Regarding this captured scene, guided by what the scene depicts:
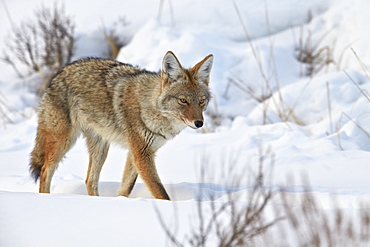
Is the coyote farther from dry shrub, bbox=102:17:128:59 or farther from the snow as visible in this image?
dry shrub, bbox=102:17:128:59

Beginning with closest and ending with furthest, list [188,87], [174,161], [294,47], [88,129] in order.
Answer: [188,87] → [88,129] → [174,161] → [294,47]

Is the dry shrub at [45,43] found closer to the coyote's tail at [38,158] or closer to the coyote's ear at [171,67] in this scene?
the coyote's tail at [38,158]

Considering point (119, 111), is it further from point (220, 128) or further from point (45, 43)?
point (45, 43)

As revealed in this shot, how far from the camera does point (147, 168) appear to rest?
15.3 ft

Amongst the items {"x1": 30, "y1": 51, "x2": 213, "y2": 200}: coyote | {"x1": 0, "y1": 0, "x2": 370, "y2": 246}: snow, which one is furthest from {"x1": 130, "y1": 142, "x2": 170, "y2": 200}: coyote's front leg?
{"x1": 0, "y1": 0, "x2": 370, "y2": 246}: snow

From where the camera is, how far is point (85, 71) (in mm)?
5160

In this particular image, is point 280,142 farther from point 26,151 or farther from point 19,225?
point 19,225

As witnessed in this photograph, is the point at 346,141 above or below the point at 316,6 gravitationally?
below

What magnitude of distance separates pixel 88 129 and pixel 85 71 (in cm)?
61

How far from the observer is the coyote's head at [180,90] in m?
4.56

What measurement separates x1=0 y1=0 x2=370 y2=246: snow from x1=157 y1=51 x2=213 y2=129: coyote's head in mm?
733

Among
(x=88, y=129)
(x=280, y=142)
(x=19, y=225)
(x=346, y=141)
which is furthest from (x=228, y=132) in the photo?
(x=19, y=225)

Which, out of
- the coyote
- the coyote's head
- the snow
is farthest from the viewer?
the coyote

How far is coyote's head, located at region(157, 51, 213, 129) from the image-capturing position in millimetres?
4559
